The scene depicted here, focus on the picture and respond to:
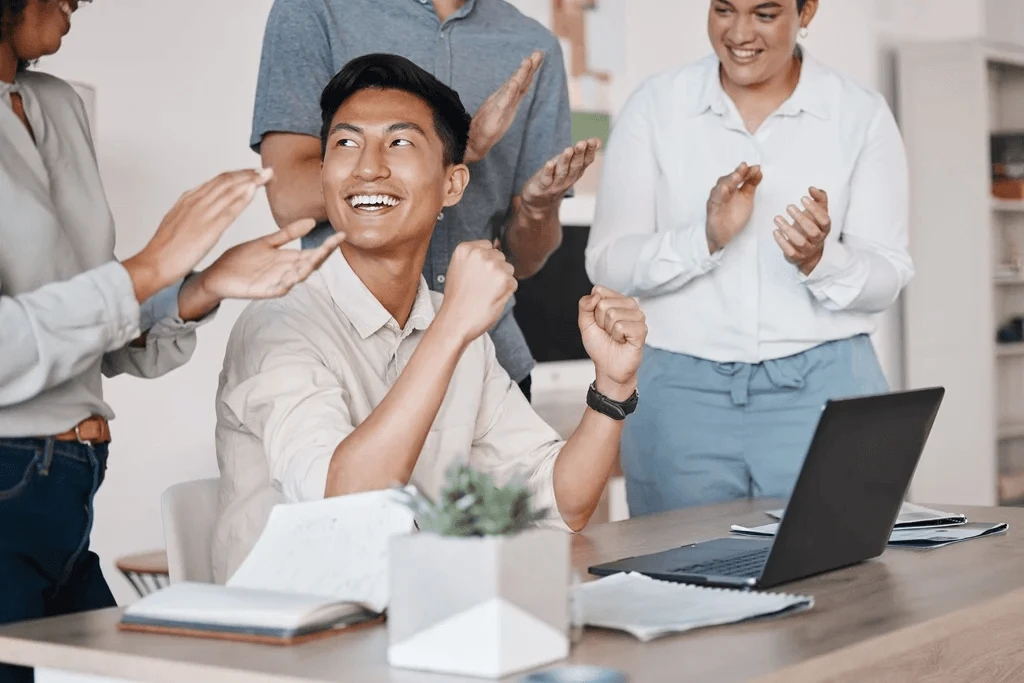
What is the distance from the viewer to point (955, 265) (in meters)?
5.99

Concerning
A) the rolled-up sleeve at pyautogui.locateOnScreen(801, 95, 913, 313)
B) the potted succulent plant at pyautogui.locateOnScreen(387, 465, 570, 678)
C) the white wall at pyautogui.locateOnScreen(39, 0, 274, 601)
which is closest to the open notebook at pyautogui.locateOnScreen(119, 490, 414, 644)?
the potted succulent plant at pyautogui.locateOnScreen(387, 465, 570, 678)

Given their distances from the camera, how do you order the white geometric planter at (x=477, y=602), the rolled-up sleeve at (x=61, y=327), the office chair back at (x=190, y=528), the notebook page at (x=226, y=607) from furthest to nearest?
the office chair back at (x=190, y=528) → the rolled-up sleeve at (x=61, y=327) → the notebook page at (x=226, y=607) → the white geometric planter at (x=477, y=602)

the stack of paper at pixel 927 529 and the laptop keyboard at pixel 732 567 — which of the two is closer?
the laptop keyboard at pixel 732 567

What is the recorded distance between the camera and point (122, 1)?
3822mm

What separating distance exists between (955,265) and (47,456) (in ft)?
16.7

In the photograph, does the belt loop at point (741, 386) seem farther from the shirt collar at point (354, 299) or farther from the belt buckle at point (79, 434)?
the belt buckle at point (79, 434)

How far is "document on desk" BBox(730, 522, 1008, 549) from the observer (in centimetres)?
181

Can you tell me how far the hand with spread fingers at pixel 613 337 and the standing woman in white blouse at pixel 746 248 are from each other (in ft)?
1.76

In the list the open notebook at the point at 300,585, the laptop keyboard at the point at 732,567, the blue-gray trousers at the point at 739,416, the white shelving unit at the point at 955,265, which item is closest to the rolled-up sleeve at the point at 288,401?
the open notebook at the point at 300,585

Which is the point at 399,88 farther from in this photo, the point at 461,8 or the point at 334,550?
the point at 334,550

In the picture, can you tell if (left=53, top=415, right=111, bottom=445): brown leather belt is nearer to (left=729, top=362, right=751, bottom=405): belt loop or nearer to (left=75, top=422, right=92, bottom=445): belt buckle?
(left=75, top=422, right=92, bottom=445): belt buckle

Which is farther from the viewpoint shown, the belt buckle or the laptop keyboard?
the belt buckle

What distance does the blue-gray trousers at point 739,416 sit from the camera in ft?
7.90

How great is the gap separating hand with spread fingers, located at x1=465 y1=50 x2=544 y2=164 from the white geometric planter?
1.15 m
